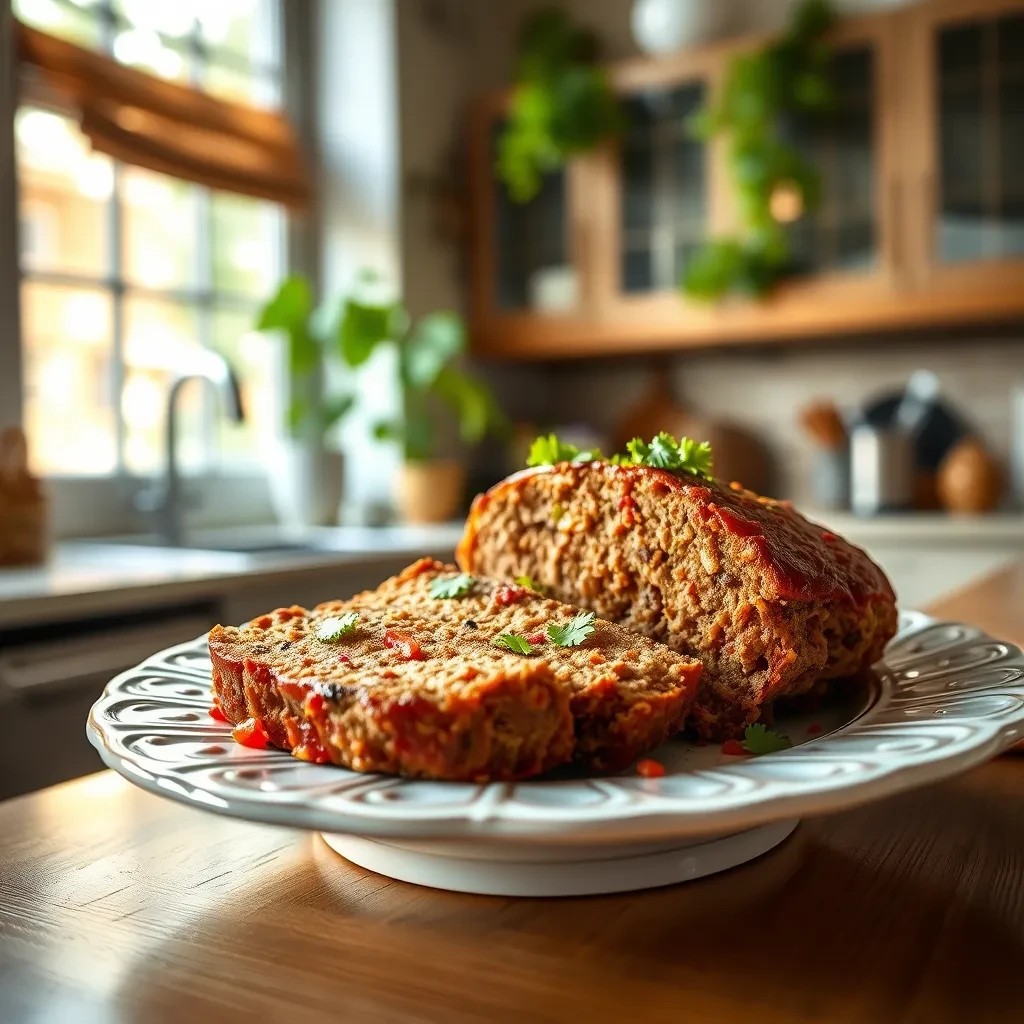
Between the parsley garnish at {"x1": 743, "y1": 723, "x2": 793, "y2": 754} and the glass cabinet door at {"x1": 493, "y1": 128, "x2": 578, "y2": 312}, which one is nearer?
the parsley garnish at {"x1": 743, "y1": 723, "x2": 793, "y2": 754}

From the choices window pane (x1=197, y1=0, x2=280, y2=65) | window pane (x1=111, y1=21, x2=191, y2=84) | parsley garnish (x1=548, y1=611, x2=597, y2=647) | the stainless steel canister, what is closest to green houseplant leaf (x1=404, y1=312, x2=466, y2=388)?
window pane (x1=111, y1=21, x2=191, y2=84)

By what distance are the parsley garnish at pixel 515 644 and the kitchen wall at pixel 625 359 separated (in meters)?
3.17

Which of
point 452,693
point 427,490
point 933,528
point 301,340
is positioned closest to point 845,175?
point 933,528

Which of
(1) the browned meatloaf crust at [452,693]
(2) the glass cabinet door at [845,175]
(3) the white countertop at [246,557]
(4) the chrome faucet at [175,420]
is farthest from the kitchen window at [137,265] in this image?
(1) the browned meatloaf crust at [452,693]

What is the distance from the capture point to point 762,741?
750 millimetres

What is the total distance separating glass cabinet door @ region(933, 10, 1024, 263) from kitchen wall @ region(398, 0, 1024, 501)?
546 millimetres

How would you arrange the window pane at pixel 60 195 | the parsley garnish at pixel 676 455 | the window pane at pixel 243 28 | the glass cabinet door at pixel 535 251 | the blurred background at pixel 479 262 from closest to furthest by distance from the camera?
the parsley garnish at pixel 676 455, the window pane at pixel 60 195, the blurred background at pixel 479 262, the window pane at pixel 243 28, the glass cabinet door at pixel 535 251

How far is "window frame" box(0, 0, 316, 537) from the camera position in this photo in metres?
2.82

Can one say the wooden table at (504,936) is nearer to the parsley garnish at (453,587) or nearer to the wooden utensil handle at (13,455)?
the parsley garnish at (453,587)

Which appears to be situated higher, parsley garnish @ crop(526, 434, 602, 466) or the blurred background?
the blurred background

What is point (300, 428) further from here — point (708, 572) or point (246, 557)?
point (708, 572)

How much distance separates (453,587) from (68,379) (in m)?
2.49

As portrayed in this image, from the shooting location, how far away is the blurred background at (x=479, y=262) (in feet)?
9.99

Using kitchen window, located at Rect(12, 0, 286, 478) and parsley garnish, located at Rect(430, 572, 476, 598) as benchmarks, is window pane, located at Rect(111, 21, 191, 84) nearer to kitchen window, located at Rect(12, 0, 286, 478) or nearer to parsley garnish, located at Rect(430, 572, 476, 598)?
kitchen window, located at Rect(12, 0, 286, 478)
